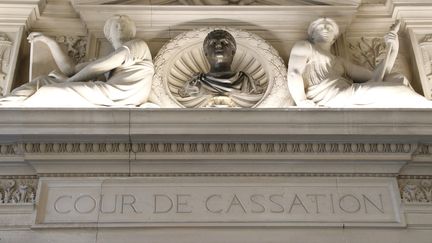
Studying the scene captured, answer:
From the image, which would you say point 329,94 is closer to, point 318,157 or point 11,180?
point 318,157

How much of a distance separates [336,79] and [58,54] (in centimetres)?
314

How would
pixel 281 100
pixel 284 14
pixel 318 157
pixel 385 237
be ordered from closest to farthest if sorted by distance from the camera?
pixel 385 237 → pixel 318 157 → pixel 281 100 → pixel 284 14

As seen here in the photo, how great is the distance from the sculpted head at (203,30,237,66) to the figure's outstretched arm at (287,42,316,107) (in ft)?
2.25

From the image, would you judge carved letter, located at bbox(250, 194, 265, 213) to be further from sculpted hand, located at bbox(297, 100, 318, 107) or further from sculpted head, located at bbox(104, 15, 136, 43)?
sculpted head, located at bbox(104, 15, 136, 43)

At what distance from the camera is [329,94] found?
7.38 m

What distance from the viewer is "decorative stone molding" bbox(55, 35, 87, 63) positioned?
8.24 meters

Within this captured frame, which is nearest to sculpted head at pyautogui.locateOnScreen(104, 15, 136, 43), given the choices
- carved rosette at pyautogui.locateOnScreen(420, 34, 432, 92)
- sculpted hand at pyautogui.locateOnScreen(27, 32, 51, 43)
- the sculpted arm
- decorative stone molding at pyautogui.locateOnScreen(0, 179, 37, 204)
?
sculpted hand at pyautogui.locateOnScreen(27, 32, 51, 43)

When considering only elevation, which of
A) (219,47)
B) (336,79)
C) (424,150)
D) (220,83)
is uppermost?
(219,47)

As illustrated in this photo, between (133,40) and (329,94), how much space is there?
2.28 metres

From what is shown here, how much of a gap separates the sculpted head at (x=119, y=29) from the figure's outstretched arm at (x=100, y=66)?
1.26 ft

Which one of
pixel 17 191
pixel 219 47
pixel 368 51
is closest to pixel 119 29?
pixel 219 47

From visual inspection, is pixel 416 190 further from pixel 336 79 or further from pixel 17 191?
pixel 17 191

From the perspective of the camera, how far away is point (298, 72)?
24.9 feet

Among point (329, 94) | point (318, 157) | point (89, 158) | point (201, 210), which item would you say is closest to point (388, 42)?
point (329, 94)
